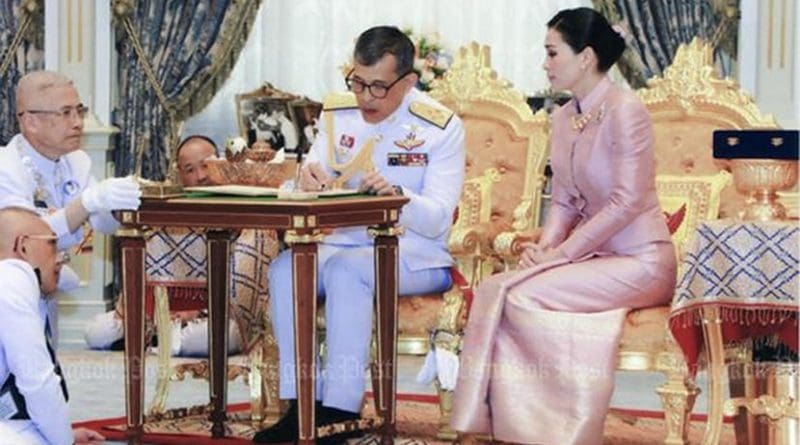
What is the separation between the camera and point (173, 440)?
540cm

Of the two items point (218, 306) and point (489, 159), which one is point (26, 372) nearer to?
point (218, 306)

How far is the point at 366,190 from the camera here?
5086 mm

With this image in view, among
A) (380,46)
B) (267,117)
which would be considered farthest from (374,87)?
(267,117)

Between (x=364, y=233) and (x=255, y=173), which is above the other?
(x=255, y=173)

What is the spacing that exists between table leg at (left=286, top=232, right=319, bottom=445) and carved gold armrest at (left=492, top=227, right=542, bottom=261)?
975 millimetres

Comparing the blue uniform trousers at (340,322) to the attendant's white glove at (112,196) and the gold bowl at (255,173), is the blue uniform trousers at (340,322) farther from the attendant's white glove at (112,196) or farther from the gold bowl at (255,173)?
the attendant's white glove at (112,196)

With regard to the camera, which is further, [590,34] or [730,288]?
[590,34]

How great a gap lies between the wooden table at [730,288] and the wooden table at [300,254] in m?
0.90

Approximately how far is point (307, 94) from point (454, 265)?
324 centimetres

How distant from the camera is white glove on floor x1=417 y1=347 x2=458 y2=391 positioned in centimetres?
525

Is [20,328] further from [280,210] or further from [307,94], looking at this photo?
[307,94]

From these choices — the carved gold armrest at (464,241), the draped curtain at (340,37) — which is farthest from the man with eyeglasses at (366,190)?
the draped curtain at (340,37)

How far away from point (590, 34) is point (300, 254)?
121 centimetres

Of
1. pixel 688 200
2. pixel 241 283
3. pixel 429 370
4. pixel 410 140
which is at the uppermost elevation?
pixel 410 140
